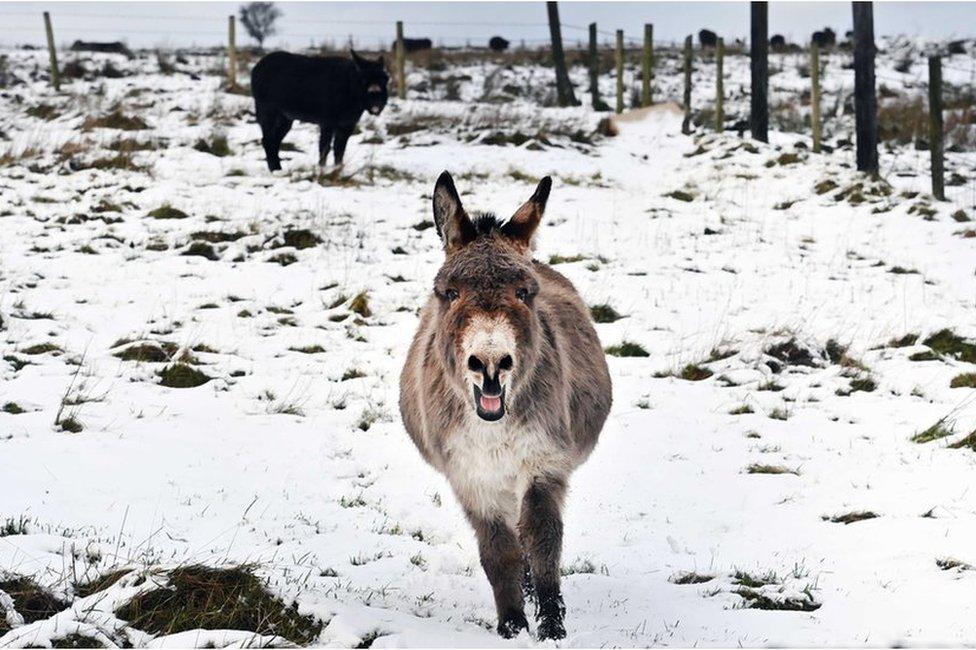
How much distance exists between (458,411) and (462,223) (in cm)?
81

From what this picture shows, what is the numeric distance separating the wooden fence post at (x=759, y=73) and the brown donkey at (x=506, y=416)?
58.4 ft

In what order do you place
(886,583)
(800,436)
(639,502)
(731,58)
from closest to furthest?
(886,583)
(639,502)
(800,436)
(731,58)

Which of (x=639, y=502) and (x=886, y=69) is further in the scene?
(x=886, y=69)

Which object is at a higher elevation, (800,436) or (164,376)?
(164,376)

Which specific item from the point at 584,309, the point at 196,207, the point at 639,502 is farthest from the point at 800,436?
the point at 196,207

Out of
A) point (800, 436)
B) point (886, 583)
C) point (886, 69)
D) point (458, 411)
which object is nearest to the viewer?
point (458, 411)

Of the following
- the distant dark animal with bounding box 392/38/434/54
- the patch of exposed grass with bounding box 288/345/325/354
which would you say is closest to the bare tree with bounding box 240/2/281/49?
the distant dark animal with bounding box 392/38/434/54

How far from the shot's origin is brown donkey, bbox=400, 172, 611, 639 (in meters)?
3.75

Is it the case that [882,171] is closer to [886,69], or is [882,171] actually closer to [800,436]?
[800,436]

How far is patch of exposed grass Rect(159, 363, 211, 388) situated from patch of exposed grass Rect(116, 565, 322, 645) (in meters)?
3.93

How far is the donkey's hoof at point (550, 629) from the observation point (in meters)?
3.94

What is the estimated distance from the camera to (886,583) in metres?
4.46

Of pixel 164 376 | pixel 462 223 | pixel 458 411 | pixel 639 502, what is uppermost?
pixel 462 223

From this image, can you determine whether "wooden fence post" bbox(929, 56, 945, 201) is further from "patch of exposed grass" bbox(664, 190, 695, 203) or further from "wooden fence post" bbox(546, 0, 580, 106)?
"wooden fence post" bbox(546, 0, 580, 106)
